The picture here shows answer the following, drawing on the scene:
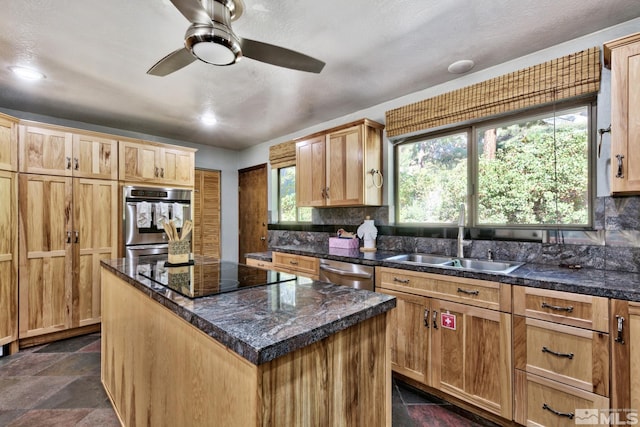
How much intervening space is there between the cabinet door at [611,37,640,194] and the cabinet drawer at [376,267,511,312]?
0.85 metres

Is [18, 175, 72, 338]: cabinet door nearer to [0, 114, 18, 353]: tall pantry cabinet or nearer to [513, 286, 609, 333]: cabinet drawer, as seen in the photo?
[0, 114, 18, 353]: tall pantry cabinet

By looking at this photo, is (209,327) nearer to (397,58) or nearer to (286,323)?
(286,323)

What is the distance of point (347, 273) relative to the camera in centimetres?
250

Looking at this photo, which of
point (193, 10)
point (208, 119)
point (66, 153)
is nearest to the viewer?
point (193, 10)

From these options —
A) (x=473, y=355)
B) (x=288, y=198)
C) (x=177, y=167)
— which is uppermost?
(x=177, y=167)

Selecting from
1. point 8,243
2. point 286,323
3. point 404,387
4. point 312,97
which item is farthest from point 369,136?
point 8,243

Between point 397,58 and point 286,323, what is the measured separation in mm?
2105

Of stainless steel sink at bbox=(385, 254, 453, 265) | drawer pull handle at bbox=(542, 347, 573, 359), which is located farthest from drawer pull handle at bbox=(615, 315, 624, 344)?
stainless steel sink at bbox=(385, 254, 453, 265)

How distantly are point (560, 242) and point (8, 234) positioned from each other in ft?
14.7

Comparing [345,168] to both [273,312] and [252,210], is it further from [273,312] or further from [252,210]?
[252,210]

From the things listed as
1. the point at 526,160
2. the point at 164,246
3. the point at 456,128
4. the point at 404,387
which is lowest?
the point at 404,387

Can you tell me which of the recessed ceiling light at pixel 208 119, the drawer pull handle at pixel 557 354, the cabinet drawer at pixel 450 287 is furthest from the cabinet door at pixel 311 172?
the drawer pull handle at pixel 557 354

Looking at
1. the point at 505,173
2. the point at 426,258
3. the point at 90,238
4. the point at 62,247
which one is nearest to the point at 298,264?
the point at 426,258

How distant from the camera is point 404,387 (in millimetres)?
2211
